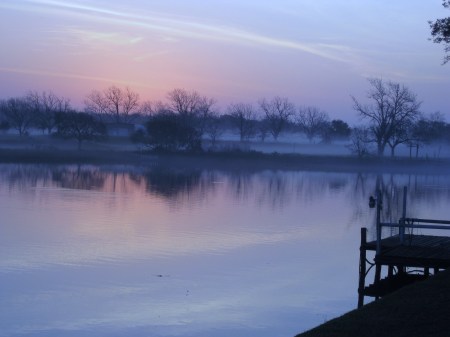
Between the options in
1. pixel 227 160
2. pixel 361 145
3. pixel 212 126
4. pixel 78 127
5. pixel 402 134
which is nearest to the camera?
pixel 227 160

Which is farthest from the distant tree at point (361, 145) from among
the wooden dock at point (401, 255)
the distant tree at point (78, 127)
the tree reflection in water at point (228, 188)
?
the wooden dock at point (401, 255)

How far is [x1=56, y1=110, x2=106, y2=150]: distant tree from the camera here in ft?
350

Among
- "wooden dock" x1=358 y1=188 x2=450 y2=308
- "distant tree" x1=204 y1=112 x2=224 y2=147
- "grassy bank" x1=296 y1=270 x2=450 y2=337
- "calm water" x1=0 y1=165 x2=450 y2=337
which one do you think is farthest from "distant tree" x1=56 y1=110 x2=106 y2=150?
"grassy bank" x1=296 y1=270 x2=450 y2=337

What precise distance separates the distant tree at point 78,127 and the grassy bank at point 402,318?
93.8 m

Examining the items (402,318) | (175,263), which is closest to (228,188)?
(175,263)

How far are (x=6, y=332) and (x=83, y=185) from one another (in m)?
39.0

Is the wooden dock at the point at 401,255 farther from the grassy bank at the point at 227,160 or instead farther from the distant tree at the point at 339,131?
the distant tree at the point at 339,131

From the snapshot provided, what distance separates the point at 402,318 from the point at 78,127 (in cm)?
9737

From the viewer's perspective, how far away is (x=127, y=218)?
111ft

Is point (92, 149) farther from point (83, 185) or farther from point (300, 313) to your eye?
point (300, 313)

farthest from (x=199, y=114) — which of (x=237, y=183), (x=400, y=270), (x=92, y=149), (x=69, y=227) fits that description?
(x=400, y=270)

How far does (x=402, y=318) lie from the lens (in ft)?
39.4

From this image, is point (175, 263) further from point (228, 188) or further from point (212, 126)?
point (212, 126)

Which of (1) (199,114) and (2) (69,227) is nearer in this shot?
(2) (69,227)
